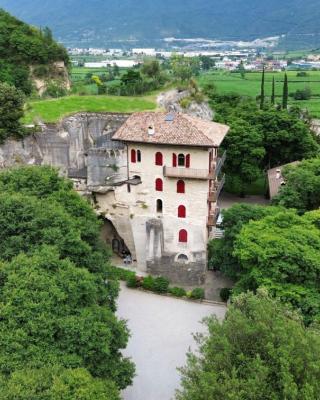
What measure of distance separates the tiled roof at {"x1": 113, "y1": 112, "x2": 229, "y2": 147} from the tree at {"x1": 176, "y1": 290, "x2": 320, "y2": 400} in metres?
16.3

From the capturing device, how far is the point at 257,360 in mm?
19594

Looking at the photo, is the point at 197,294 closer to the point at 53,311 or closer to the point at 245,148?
the point at 53,311

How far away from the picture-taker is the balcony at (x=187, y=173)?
36.7 m

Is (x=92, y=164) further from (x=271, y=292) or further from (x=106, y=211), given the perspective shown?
(x=271, y=292)

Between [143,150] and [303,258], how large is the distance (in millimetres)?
15710

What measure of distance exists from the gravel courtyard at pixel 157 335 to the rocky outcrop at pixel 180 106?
2385cm

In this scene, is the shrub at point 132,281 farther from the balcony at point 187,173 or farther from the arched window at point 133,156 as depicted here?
the arched window at point 133,156

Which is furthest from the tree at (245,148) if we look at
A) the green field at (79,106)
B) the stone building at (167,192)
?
the stone building at (167,192)

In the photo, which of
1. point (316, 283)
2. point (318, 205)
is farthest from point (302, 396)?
point (318, 205)

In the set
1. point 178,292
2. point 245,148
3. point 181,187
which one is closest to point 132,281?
point 178,292

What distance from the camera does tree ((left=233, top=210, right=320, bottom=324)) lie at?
2895 cm

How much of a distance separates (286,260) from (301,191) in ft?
41.7

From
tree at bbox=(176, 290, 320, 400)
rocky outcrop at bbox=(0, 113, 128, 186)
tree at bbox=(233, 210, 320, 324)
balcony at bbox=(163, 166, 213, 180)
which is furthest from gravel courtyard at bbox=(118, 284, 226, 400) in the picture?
rocky outcrop at bbox=(0, 113, 128, 186)

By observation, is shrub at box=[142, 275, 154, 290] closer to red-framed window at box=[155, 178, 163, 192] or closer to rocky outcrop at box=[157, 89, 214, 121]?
red-framed window at box=[155, 178, 163, 192]
